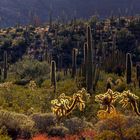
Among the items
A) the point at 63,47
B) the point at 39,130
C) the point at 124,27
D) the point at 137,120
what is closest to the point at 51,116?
the point at 39,130

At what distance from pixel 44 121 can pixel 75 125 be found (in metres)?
1.31

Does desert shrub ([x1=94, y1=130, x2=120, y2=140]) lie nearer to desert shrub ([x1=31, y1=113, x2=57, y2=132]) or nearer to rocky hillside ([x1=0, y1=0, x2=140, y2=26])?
desert shrub ([x1=31, y1=113, x2=57, y2=132])

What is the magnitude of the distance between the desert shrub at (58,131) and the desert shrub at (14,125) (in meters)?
1.16

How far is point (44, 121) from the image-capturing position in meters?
21.9

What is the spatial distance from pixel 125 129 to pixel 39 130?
5284mm

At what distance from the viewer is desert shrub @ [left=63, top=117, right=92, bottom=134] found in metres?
21.6

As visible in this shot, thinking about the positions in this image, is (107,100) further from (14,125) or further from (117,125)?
(14,125)

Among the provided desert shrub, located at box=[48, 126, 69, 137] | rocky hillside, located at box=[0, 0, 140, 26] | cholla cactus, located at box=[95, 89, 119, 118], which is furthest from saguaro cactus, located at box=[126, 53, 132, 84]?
rocky hillside, located at box=[0, 0, 140, 26]

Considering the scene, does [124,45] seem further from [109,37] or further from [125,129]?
[125,129]

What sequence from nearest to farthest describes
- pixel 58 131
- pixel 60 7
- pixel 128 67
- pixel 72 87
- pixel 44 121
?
pixel 58 131 → pixel 44 121 → pixel 72 87 → pixel 128 67 → pixel 60 7

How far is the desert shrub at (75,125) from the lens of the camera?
21641 mm

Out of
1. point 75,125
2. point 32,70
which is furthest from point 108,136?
point 32,70

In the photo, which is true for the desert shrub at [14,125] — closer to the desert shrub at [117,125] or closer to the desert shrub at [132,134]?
the desert shrub at [117,125]

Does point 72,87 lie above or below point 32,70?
below
